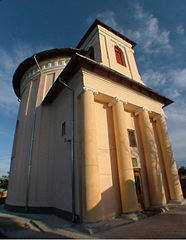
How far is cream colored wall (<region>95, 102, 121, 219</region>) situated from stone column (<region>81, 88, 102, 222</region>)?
99 centimetres

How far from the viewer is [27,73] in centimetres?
1380

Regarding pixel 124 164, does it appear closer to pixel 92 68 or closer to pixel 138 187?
pixel 138 187

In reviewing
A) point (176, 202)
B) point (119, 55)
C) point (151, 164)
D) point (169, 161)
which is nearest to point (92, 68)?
point (119, 55)

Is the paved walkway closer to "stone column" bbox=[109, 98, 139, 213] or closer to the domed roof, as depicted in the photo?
"stone column" bbox=[109, 98, 139, 213]

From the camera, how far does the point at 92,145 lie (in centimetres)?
647

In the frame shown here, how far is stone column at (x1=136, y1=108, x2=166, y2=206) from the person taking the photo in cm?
794

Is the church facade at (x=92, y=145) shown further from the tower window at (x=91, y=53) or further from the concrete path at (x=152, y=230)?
the concrete path at (x=152, y=230)

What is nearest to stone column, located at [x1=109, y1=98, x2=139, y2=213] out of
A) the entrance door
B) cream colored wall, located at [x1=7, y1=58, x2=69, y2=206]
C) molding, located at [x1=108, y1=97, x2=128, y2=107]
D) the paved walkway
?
molding, located at [x1=108, y1=97, x2=128, y2=107]

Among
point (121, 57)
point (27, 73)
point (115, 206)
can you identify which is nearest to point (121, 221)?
point (115, 206)

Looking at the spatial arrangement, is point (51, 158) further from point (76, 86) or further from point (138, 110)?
point (138, 110)

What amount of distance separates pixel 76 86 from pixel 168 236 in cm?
767

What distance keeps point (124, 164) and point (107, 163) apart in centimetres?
88

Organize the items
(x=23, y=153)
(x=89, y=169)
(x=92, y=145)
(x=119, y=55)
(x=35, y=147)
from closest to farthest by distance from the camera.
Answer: (x=89, y=169) < (x=92, y=145) < (x=35, y=147) < (x=23, y=153) < (x=119, y=55)

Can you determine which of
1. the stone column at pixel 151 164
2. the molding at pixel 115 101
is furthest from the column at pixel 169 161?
the molding at pixel 115 101
